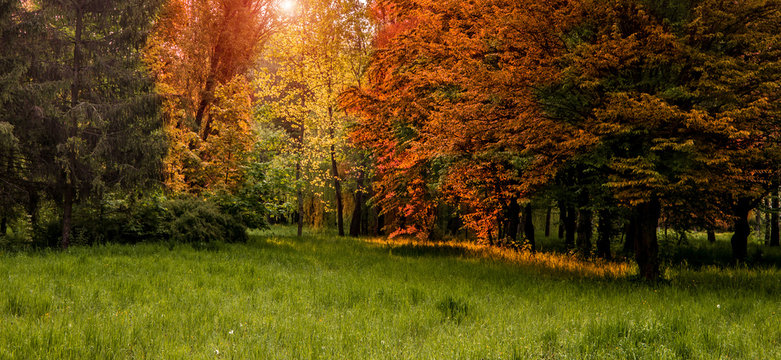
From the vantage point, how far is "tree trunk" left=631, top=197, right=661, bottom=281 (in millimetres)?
10094

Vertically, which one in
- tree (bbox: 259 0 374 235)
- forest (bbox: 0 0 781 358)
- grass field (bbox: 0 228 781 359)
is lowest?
grass field (bbox: 0 228 781 359)

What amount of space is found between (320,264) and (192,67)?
13.4 metres

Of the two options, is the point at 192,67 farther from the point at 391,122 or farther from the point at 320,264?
the point at 320,264

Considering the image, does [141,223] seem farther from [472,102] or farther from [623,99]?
[623,99]

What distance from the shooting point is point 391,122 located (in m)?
15.0

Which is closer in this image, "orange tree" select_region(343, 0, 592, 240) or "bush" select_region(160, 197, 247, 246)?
"orange tree" select_region(343, 0, 592, 240)

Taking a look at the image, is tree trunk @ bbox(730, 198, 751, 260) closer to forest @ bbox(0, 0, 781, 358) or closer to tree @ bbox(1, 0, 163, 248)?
forest @ bbox(0, 0, 781, 358)

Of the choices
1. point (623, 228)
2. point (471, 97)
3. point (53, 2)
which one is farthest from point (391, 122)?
point (623, 228)

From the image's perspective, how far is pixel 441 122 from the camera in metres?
10.9

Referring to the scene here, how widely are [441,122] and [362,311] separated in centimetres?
590

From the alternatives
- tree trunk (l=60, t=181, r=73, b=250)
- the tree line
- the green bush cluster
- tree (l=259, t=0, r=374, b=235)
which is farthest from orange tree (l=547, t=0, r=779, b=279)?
tree (l=259, t=0, r=374, b=235)

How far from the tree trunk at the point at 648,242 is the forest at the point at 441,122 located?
4 cm

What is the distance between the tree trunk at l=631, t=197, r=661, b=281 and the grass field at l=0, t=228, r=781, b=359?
2.19ft

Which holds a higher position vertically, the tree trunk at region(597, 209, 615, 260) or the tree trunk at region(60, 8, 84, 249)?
the tree trunk at region(60, 8, 84, 249)
